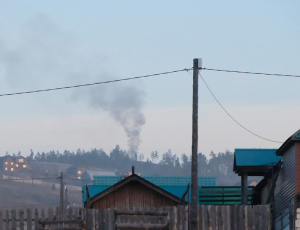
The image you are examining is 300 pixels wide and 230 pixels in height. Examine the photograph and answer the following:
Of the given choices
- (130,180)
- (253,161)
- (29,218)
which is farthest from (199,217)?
(253,161)

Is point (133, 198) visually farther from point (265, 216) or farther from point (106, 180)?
point (106, 180)

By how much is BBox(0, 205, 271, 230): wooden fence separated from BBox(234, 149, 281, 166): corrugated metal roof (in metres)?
8.22

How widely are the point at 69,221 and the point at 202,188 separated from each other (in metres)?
14.0

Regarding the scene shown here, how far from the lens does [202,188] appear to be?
2944 cm

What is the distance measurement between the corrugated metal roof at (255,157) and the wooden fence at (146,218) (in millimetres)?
8217

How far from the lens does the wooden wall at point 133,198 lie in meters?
24.8

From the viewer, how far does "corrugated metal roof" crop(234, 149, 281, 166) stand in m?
24.9

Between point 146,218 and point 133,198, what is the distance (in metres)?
7.75

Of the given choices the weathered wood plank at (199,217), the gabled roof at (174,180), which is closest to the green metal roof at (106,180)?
the gabled roof at (174,180)

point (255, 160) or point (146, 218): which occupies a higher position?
point (255, 160)

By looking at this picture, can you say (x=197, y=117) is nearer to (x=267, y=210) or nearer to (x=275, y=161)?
(x=267, y=210)

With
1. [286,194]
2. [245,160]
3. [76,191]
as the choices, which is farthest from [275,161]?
[76,191]

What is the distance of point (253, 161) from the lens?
25.0m

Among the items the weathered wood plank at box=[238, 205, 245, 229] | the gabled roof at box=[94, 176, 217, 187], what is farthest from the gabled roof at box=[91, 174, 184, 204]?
the gabled roof at box=[94, 176, 217, 187]
